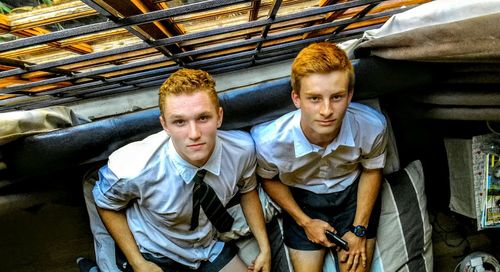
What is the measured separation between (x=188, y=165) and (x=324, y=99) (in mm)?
711

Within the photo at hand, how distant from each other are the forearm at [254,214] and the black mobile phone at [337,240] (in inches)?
14.1

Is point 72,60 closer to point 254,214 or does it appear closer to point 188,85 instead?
point 188,85

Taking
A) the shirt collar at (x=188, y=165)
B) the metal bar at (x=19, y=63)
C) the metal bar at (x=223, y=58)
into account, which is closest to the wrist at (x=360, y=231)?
the shirt collar at (x=188, y=165)

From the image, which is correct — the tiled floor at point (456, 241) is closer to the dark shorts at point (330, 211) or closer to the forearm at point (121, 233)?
the dark shorts at point (330, 211)

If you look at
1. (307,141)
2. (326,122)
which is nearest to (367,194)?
(307,141)

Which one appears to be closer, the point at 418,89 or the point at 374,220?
the point at 418,89

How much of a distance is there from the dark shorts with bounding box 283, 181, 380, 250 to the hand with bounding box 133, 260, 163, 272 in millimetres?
771

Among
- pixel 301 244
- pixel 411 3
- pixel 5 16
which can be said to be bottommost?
pixel 301 244

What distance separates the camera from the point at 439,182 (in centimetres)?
240

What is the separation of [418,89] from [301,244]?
1.09 meters

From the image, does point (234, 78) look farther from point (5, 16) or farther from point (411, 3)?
point (5, 16)

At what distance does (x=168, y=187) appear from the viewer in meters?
1.65

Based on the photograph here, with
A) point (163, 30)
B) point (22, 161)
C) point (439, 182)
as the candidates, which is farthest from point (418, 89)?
point (22, 161)

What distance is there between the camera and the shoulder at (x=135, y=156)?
5.10 feet
